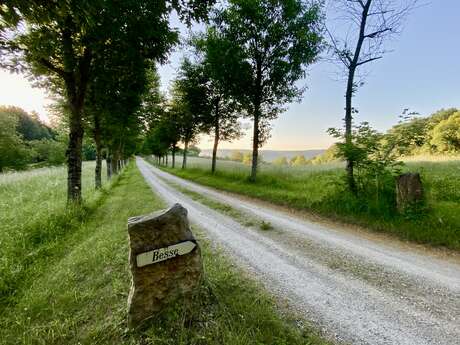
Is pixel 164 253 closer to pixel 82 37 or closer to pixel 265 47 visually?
pixel 82 37

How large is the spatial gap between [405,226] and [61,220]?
11.1 meters

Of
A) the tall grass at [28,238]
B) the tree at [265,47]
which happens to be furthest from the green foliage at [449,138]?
the tall grass at [28,238]

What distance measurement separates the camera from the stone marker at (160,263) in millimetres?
2812

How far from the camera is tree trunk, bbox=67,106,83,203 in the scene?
9.39 m

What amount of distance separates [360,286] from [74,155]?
11.0 meters

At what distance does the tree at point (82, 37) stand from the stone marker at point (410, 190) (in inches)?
329

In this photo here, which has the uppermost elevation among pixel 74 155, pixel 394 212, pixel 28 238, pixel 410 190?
pixel 74 155

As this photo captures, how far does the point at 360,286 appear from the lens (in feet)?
12.7

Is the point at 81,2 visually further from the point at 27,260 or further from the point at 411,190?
the point at 411,190

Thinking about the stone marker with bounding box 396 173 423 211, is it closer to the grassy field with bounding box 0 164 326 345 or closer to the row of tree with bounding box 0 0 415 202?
the row of tree with bounding box 0 0 415 202

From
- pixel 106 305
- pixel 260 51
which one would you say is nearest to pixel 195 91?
pixel 260 51

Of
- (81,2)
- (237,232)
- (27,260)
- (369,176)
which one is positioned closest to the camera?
(81,2)

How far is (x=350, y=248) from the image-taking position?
554cm

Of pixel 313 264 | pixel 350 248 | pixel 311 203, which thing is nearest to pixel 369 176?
pixel 311 203
